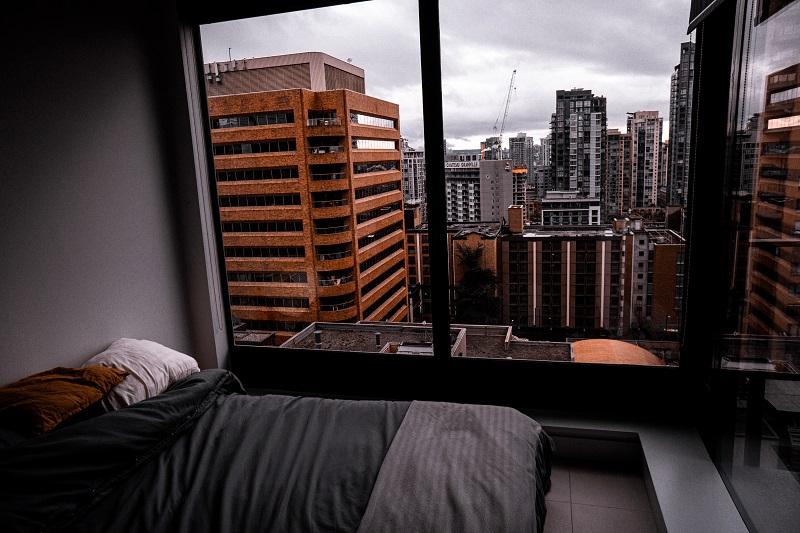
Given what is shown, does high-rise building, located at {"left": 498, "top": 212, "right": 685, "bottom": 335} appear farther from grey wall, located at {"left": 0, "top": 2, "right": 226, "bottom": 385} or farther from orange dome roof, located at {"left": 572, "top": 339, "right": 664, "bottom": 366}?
grey wall, located at {"left": 0, "top": 2, "right": 226, "bottom": 385}

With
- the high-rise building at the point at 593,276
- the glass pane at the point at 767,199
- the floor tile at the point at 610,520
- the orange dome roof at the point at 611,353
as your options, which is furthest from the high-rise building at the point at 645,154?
the floor tile at the point at 610,520

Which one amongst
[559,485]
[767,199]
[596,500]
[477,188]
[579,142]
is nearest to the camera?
[767,199]

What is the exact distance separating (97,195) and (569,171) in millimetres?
2583

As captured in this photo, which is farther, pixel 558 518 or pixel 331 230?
pixel 331 230

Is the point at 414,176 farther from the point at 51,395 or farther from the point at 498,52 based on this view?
the point at 51,395

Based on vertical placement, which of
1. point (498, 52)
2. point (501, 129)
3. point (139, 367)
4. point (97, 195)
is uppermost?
point (498, 52)

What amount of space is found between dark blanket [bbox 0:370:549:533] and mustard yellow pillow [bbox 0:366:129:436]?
17 cm

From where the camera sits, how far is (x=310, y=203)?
329 cm

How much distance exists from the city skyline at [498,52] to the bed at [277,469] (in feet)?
5.41

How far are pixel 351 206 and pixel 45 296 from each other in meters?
1.70

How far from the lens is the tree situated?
10.1ft

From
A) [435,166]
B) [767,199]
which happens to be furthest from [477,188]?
[767,199]

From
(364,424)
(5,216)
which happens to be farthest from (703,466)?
(5,216)

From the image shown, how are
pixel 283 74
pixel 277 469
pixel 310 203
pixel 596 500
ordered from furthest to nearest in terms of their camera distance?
1. pixel 310 203
2. pixel 283 74
3. pixel 596 500
4. pixel 277 469
